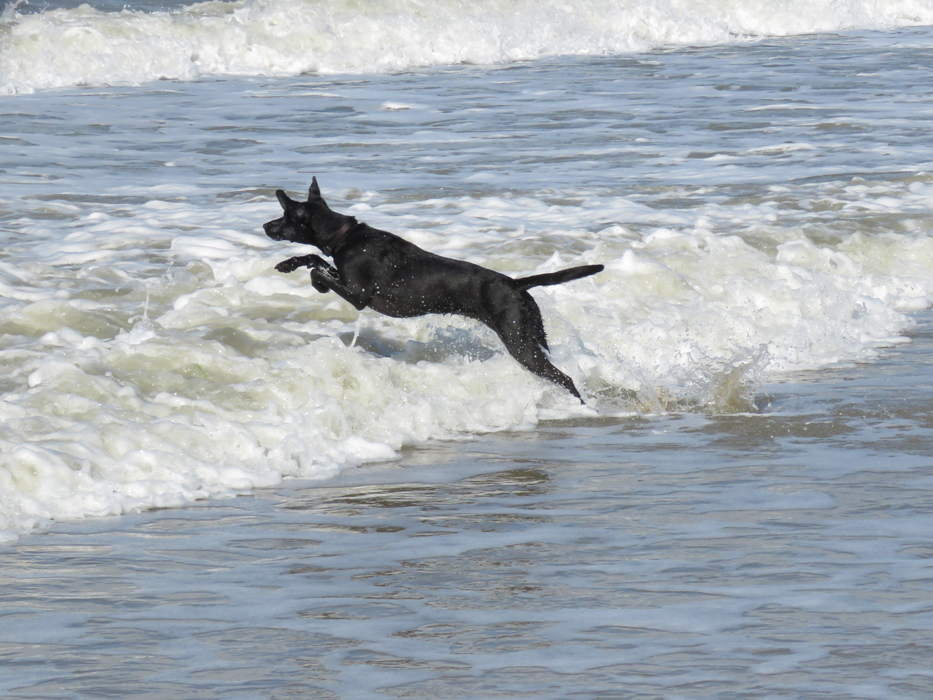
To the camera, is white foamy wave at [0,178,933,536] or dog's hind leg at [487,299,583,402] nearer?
white foamy wave at [0,178,933,536]

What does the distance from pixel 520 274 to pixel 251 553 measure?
202 inches

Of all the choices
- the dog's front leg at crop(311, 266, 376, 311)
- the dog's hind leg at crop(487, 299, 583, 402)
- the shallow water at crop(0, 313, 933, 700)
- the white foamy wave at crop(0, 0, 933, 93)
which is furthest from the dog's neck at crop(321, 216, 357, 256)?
the white foamy wave at crop(0, 0, 933, 93)

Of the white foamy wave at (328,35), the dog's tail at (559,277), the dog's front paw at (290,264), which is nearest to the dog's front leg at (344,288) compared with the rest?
the dog's front paw at (290,264)

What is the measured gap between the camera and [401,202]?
11617 mm

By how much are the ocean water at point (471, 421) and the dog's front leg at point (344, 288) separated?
0.28m

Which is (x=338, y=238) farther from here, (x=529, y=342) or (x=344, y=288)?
(x=529, y=342)

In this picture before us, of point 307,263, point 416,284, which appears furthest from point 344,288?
point 416,284

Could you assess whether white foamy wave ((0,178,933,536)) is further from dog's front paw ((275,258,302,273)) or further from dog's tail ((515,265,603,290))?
dog's tail ((515,265,603,290))

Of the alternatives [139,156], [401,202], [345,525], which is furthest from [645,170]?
[345,525]

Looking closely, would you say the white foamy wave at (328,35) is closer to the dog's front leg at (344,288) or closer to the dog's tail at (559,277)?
the dog's front leg at (344,288)

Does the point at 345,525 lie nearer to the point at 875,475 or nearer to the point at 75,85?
the point at 875,475

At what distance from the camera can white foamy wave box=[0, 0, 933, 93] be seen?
21406 mm

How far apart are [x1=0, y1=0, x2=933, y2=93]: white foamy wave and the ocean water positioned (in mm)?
5353

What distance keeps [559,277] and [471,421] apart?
929 millimetres
